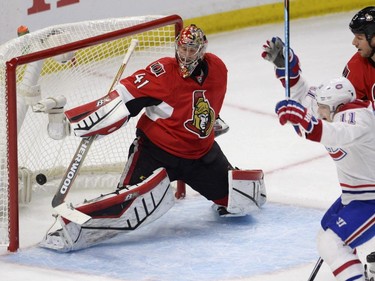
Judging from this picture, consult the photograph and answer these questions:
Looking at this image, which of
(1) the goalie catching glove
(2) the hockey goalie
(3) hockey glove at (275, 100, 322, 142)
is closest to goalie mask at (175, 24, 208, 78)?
(2) the hockey goalie

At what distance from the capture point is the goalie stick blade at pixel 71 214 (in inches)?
165

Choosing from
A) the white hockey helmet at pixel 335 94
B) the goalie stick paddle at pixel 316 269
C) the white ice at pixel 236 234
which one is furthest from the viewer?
the white ice at pixel 236 234

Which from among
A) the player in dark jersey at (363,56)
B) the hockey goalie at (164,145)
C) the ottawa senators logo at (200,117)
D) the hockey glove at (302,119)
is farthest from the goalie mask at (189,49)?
the hockey glove at (302,119)

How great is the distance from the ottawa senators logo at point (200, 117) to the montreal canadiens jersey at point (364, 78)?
53 centimetres

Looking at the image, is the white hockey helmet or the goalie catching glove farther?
the goalie catching glove

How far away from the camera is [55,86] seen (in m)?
4.73

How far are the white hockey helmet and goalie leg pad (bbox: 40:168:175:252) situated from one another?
93 cm

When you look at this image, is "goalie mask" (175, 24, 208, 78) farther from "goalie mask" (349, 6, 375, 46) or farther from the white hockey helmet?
the white hockey helmet

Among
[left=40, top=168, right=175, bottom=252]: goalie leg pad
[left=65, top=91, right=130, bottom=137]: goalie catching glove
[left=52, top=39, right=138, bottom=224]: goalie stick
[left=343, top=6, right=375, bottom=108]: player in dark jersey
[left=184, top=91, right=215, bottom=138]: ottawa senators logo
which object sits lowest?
[left=40, top=168, right=175, bottom=252]: goalie leg pad

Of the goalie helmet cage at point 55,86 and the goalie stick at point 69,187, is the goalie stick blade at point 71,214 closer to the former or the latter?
the goalie stick at point 69,187

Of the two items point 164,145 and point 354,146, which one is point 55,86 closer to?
point 164,145

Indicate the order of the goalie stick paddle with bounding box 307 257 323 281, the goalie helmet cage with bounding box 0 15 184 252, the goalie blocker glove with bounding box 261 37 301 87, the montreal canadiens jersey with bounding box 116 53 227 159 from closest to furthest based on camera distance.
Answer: the goalie stick paddle with bounding box 307 257 323 281, the goalie blocker glove with bounding box 261 37 301 87, the goalie helmet cage with bounding box 0 15 184 252, the montreal canadiens jersey with bounding box 116 53 227 159

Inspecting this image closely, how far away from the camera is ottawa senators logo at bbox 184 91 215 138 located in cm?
442

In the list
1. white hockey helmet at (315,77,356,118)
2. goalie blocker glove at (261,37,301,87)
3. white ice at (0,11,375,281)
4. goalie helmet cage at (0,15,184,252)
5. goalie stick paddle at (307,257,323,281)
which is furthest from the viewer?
goalie helmet cage at (0,15,184,252)
